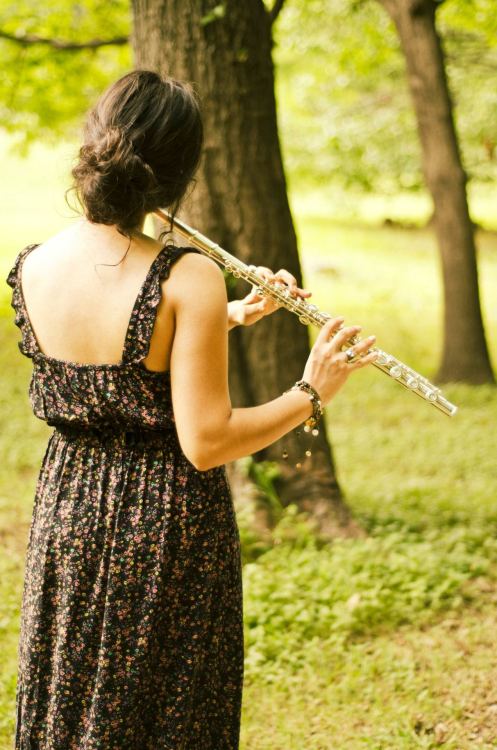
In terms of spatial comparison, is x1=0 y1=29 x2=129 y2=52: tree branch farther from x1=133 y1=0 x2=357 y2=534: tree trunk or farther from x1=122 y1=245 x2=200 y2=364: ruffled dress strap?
x1=122 y1=245 x2=200 y2=364: ruffled dress strap

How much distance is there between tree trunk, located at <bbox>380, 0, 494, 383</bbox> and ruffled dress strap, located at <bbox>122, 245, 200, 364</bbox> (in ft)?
26.0

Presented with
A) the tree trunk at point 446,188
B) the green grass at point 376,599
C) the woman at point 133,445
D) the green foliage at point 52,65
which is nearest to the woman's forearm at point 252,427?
the woman at point 133,445

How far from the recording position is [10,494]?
6199mm

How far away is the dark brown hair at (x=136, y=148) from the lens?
2.00 m

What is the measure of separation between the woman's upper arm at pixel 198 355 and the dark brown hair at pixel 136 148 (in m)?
0.18

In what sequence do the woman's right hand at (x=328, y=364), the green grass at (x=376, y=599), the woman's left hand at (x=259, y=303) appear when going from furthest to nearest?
the green grass at (x=376, y=599) → the woman's left hand at (x=259, y=303) → the woman's right hand at (x=328, y=364)

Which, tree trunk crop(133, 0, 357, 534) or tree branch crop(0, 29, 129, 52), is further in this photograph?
tree branch crop(0, 29, 129, 52)

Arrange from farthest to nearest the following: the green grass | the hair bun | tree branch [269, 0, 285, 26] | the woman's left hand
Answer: tree branch [269, 0, 285, 26] → the green grass → the woman's left hand → the hair bun

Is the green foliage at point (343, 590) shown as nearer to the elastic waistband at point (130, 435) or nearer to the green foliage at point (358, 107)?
the elastic waistband at point (130, 435)

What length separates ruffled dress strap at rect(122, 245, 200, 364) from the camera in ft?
6.68

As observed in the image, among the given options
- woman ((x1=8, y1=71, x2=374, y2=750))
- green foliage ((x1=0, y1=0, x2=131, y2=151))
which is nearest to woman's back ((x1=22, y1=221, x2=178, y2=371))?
woman ((x1=8, y1=71, x2=374, y2=750))

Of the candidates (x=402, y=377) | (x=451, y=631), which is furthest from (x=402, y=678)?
(x=402, y=377)

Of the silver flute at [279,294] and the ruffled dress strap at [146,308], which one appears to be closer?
the ruffled dress strap at [146,308]

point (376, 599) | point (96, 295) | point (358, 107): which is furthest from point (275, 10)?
point (358, 107)
